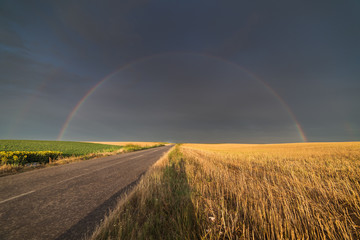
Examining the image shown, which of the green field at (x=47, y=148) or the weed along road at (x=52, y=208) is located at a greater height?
the green field at (x=47, y=148)

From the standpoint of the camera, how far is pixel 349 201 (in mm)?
3072

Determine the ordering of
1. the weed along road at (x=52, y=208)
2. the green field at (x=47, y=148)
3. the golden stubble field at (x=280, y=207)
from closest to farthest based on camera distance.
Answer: the golden stubble field at (x=280, y=207) → the weed along road at (x=52, y=208) → the green field at (x=47, y=148)

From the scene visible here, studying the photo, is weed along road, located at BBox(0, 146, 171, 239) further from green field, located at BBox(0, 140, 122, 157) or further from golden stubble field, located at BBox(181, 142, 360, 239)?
green field, located at BBox(0, 140, 122, 157)

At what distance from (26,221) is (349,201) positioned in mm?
7403

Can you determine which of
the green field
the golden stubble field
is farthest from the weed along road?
the green field

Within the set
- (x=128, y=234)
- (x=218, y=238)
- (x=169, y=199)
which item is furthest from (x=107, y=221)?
(x=218, y=238)

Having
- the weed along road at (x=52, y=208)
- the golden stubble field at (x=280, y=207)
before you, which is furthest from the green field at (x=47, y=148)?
the golden stubble field at (x=280, y=207)

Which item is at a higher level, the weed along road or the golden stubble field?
the golden stubble field

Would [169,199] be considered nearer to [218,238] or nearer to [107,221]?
[107,221]

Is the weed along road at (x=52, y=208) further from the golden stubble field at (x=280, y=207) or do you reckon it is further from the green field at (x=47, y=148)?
the green field at (x=47, y=148)

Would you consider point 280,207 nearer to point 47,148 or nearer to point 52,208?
point 52,208

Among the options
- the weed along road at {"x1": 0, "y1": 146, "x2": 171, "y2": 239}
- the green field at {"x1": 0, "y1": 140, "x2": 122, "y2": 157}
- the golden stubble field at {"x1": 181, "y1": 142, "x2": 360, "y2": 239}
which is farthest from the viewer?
the green field at {"x1": 0, "y1": 140, "x2": 122, "y2": 157}

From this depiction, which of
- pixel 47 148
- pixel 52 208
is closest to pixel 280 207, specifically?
pixel 52 208

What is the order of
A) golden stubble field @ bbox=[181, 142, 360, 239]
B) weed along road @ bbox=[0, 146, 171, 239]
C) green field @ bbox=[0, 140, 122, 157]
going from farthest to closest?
1. green field @ bbox=[0, 140, 122, 157]
2. weed along road @ bbox=[0, 146, 171, 239]
3. golden stubble field @ bbox=[181, 142, 360, 239]
